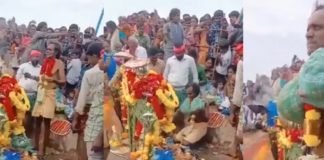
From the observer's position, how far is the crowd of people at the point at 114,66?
4.27 m

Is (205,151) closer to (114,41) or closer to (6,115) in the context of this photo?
(114,41)

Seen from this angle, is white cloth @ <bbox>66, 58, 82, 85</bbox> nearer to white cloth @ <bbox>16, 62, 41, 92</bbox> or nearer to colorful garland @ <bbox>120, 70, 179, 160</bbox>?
white cloth @ <bbox>16, 62, 41, 92</bbox>

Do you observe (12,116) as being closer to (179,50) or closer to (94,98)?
(94,98)

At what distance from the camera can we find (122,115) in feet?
16.1

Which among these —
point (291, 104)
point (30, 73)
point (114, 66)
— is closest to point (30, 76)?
point (30, 73)

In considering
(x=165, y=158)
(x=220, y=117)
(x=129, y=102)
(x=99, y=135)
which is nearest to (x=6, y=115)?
(x=99, y=135)

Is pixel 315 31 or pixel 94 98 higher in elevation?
pixel 315 31

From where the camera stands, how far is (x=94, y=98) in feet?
16.8

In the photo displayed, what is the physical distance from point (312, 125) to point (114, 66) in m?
2.00

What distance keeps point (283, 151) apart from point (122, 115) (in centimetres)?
151

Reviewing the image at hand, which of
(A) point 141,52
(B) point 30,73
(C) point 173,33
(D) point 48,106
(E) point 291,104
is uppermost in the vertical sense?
(C) point 173,33

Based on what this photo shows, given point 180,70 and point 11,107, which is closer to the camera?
point 180,70

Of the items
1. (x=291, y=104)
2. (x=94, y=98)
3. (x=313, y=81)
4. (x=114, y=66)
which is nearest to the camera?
(x=313, y=81)

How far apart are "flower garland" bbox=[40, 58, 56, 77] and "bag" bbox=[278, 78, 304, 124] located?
2.24 m
